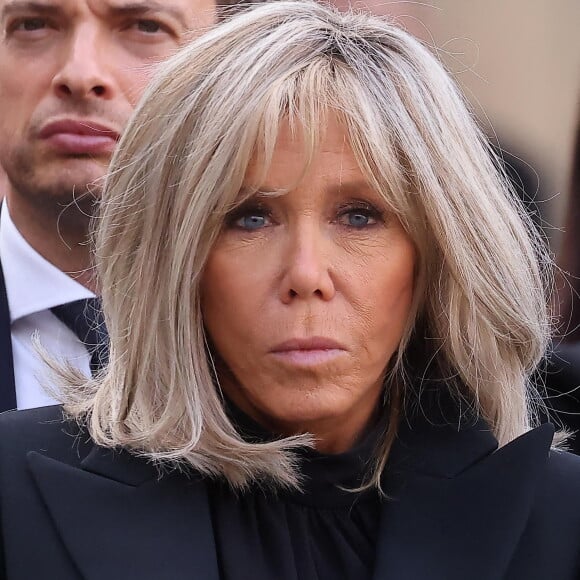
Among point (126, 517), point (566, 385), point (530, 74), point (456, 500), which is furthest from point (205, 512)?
point (530, 74)

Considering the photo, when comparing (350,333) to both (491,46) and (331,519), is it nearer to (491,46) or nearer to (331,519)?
(331,519)

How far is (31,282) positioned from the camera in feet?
7.32

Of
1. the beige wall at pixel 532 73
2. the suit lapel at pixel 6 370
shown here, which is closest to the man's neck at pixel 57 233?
the suit lapel at pixel 6 370

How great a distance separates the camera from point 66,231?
7.50 ft

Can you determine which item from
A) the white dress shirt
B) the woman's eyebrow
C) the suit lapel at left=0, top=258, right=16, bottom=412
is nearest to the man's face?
the white dress shirt

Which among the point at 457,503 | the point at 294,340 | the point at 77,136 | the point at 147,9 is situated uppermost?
the point at 147,9

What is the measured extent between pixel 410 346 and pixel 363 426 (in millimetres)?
168

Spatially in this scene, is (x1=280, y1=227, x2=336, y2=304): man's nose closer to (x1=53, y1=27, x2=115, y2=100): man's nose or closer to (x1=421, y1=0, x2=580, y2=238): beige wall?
(x1=53, y1=27, x2=115, y2=100): man's nose

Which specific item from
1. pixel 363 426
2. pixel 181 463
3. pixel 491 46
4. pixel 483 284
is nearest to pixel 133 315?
pixel 181 463

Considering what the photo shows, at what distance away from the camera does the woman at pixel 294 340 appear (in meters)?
1.77

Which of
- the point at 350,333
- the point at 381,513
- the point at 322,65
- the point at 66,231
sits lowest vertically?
the point at 381,513

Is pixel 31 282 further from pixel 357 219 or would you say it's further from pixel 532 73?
pixel 532 73

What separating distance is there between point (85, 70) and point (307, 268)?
0.73 meters

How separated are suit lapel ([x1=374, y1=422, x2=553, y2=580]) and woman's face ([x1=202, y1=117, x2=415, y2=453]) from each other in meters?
0.18
